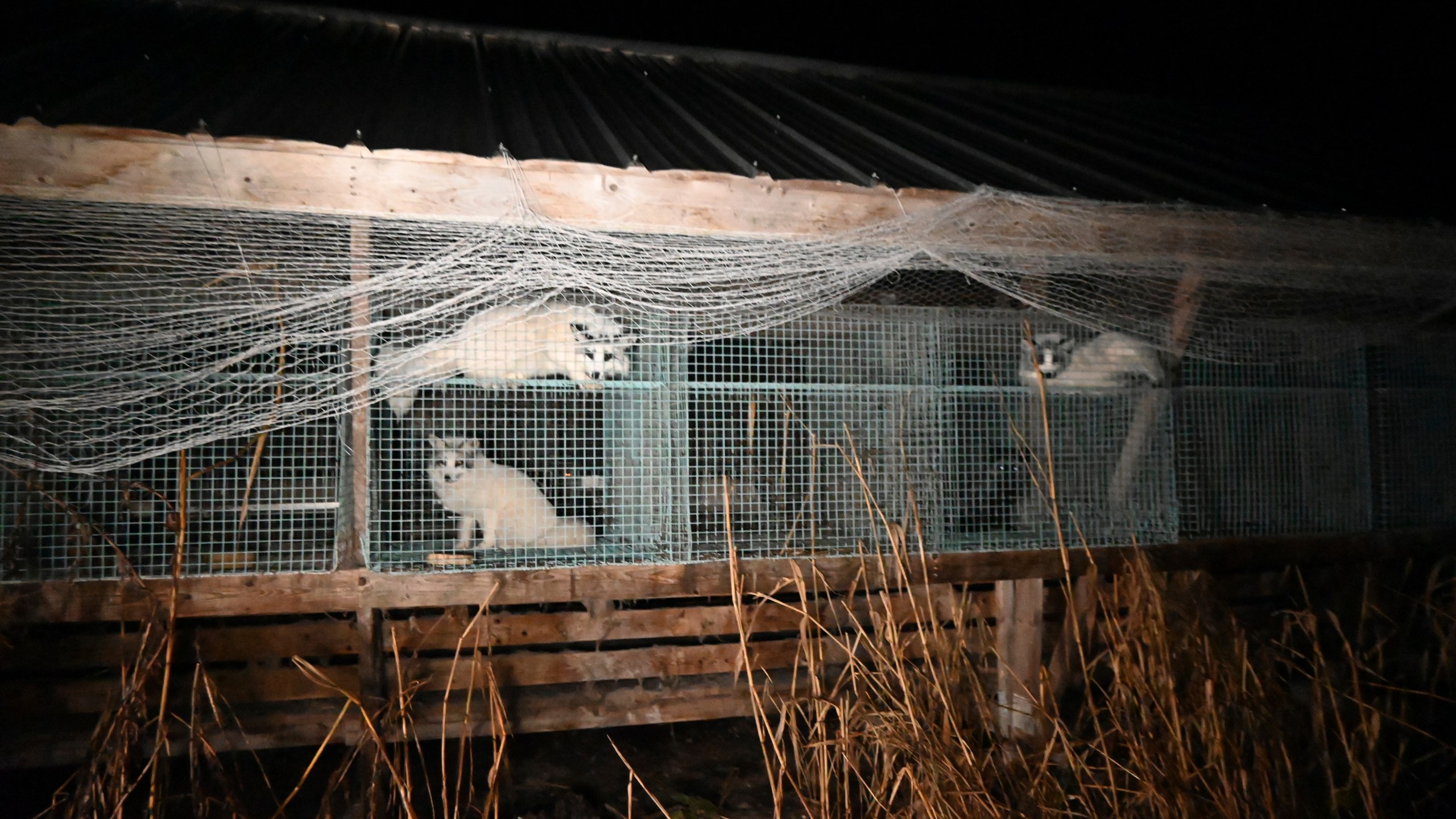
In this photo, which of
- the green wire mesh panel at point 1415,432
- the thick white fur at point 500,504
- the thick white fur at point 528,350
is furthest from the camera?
the green wire mesh panel at point 1415,432

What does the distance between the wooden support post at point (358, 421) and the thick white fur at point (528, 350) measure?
101mm

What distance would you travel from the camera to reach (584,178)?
250 cm

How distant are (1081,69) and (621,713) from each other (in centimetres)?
480

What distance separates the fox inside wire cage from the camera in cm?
253

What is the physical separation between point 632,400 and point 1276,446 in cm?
323

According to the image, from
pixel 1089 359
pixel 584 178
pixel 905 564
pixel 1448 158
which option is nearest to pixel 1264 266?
pixel 1089 359

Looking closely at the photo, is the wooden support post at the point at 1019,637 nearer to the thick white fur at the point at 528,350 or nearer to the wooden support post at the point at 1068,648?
the wooden support post at the point at 1068,648

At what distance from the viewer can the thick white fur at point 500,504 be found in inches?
124

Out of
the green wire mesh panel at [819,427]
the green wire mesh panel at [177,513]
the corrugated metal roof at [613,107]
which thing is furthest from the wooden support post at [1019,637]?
the green wire mesh panel at [177,513]

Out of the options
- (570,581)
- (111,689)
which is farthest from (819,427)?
(111,689)

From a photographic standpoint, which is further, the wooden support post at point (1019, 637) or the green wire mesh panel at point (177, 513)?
the wooden support post at point (1019, 637)

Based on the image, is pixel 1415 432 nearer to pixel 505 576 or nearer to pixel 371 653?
pixel 505 576

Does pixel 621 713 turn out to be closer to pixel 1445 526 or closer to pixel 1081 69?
pixel 1445 526

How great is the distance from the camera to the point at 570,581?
305 cm
